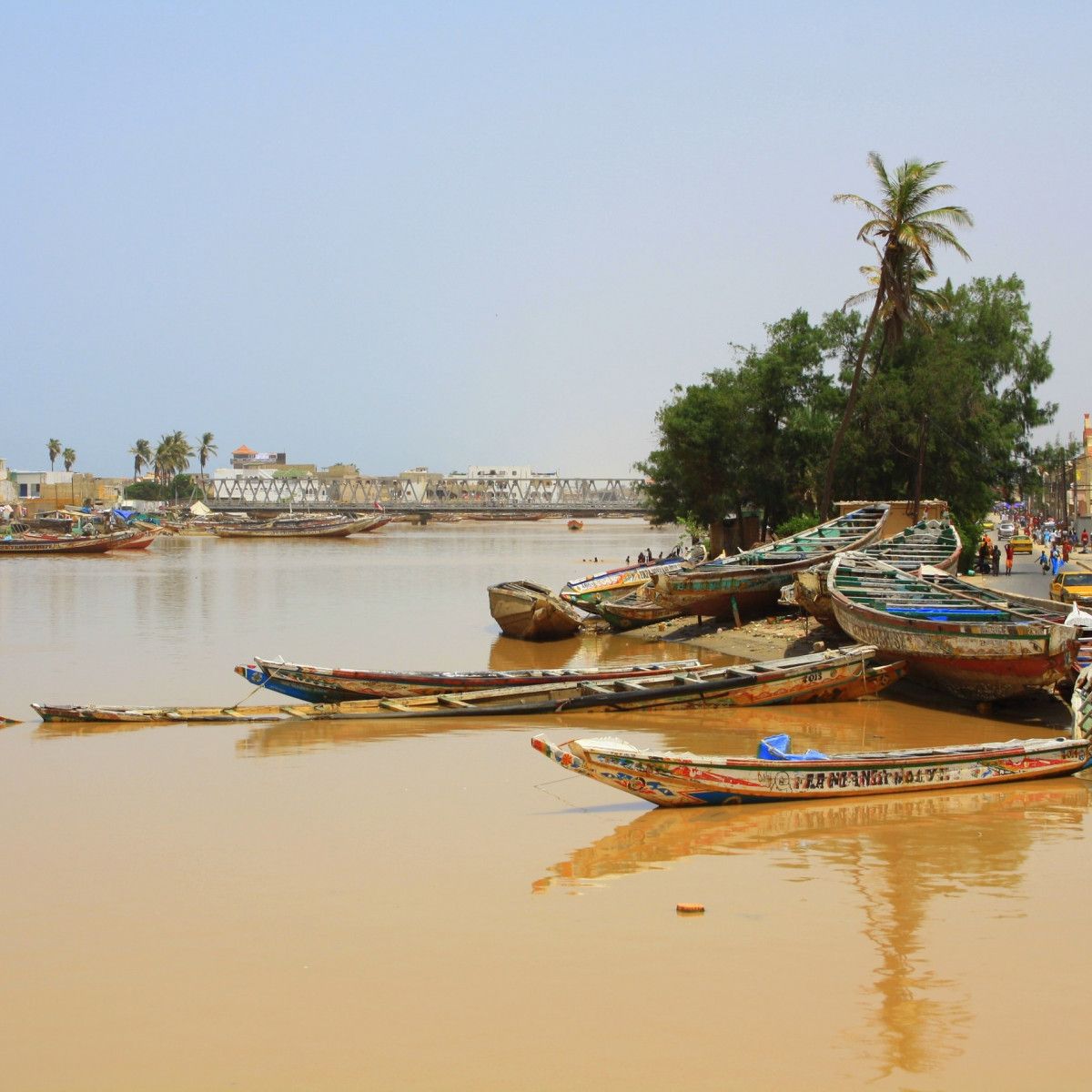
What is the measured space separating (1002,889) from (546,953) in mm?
3898

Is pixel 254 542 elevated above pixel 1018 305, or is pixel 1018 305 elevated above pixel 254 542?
pixel 1018 305

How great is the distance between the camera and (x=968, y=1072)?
743cm

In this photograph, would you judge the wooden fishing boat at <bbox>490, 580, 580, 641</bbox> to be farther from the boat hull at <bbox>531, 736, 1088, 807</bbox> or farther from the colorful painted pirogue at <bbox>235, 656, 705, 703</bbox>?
the boat hull at <bbox>531, 736, 1088, 807</bbox>

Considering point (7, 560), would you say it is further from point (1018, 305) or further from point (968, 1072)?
point (968, 1072)

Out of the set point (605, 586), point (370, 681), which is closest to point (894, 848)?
point (370, 681)

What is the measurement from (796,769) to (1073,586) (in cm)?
1950

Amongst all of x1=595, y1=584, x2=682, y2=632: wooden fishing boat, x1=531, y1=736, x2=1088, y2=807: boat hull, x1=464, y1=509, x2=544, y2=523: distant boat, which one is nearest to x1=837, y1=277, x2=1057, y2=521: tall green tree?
x1=595, y1=584, x2=682, y2=632: wooden fishing boat

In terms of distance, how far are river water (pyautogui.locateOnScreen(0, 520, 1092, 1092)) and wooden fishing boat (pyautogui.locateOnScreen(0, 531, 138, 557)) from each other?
6426cm

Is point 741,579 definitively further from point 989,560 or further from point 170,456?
point 170,456

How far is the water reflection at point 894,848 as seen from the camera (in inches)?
360

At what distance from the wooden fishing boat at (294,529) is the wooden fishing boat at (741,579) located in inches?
3414

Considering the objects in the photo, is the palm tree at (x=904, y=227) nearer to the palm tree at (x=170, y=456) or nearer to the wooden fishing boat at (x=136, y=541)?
the wooden fishing boat at (x=136, y=541)

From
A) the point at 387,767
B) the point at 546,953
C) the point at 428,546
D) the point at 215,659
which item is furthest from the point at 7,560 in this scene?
the point at 546,953

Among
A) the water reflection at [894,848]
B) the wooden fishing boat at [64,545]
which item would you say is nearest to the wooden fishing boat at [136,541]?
the wooden fishing boat at [64,545]
